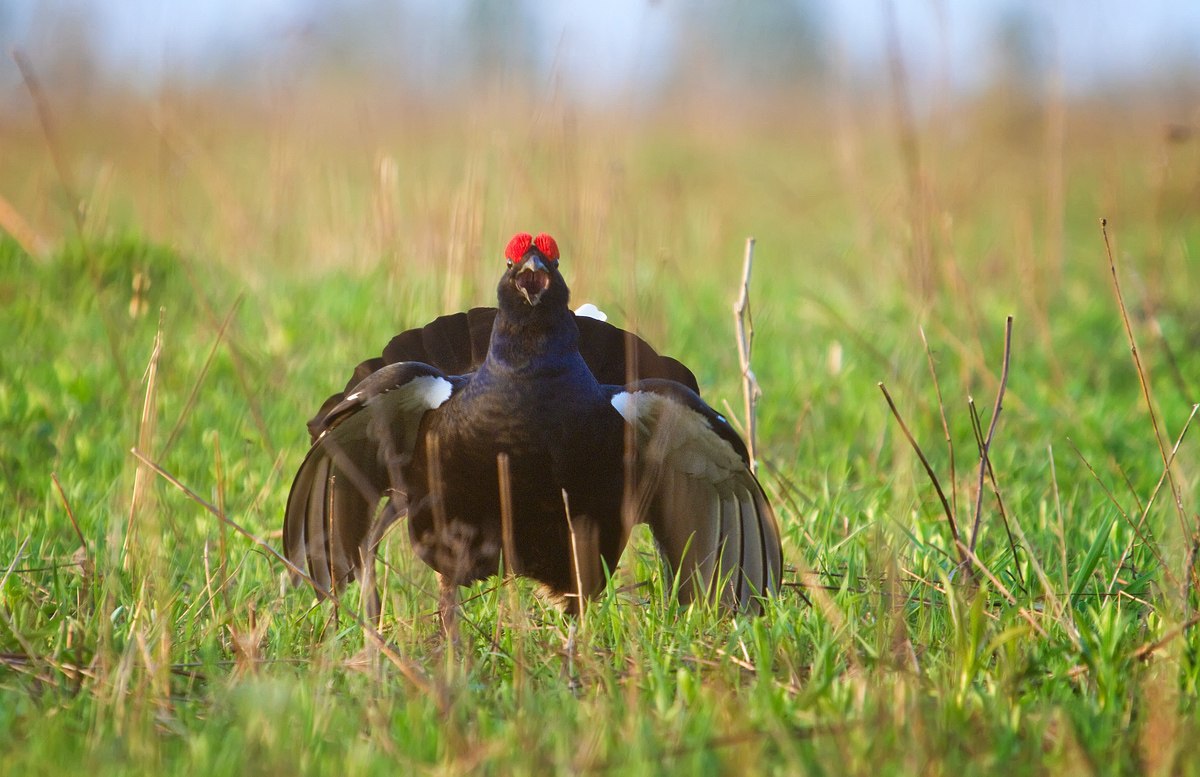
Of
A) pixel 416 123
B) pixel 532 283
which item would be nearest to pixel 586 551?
pixel 532 283

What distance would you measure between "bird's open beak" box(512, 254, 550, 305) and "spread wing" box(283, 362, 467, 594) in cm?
32

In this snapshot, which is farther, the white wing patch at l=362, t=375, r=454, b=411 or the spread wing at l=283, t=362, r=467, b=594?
the white wing patch at l=362, t=375, r=454, b=411

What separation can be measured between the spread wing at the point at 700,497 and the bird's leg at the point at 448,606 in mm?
532

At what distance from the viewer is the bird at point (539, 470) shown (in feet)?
9.37

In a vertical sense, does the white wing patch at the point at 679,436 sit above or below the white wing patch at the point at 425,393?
below

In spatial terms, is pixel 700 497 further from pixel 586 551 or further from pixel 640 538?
pixel 640 538

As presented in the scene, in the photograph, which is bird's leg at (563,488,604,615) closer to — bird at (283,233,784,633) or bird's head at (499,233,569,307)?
bird at (283,233,784,633)

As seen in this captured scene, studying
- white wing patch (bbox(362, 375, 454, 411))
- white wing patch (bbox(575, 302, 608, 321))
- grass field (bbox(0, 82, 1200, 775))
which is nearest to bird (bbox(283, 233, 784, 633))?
white wing patch (bbox(362, 375, 454, 411))

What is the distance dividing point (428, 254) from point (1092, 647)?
3.62m

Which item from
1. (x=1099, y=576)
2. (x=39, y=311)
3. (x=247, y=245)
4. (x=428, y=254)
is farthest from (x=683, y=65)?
(x=1099, y=576)

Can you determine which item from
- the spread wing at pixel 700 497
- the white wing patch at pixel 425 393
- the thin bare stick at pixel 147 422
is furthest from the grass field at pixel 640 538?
the white wing patch at pixel 425 393

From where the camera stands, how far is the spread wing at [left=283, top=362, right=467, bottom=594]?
115 inches

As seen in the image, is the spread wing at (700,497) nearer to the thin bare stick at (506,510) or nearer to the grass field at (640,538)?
the grass field at (640,538)

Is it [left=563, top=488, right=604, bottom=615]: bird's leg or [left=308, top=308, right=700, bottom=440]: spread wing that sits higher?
[left=308, top=308, right=700, bottom=440]: spread wing
